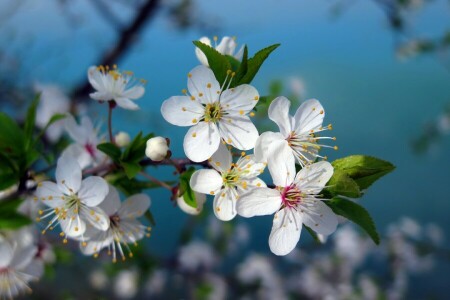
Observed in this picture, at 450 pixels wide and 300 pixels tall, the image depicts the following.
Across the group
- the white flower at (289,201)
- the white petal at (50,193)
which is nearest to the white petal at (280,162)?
the white flower at (289,201)

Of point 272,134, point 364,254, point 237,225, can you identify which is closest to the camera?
point 272,134

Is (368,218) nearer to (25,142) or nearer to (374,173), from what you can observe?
(374,173)

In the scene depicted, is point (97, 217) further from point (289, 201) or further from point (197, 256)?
point (197, 256)

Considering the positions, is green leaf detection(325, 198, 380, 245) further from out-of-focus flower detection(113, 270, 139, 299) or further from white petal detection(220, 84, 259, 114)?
out-of-focus flower detection(113, 270, 139, 299)

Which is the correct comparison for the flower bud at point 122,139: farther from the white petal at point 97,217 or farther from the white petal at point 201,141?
the white petal at point 201,141

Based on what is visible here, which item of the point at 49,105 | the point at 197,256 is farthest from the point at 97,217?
the point at 197,256

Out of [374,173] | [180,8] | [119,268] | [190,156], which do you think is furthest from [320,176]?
[180,8]
